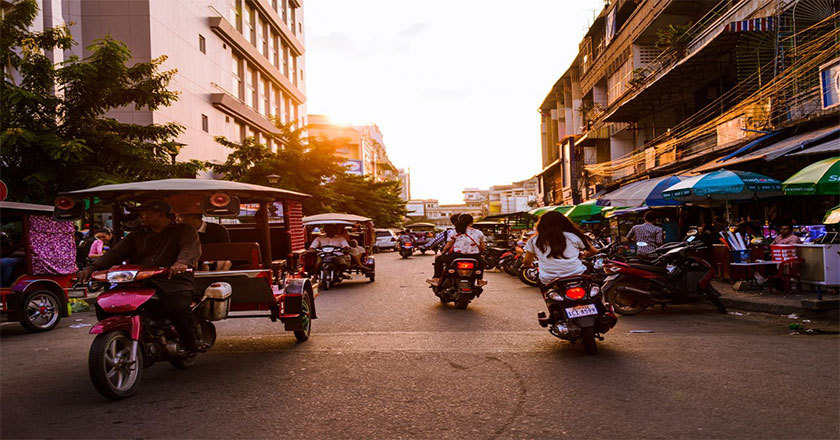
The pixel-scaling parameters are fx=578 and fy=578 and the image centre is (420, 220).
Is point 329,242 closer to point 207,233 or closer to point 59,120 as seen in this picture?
point 59,120

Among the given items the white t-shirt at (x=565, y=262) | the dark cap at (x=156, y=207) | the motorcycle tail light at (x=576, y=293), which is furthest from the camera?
the white t-shirt at (x=565, y=262)

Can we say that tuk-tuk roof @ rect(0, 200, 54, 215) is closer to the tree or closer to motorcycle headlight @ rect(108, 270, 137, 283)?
the tree

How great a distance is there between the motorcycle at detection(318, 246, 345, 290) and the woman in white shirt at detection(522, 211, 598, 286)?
28.4ft

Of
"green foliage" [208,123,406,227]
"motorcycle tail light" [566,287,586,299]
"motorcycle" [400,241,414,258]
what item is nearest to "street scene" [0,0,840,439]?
"motorcycle tail light" [566,287,586,299]

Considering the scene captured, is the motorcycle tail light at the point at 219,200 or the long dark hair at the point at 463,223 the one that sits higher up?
the motorcycle tail light at the point at 219,200

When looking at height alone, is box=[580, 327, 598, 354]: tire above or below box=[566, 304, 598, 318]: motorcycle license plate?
below

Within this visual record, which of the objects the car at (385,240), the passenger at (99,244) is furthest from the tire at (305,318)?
the car at (385,240)

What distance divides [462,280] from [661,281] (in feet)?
10.6

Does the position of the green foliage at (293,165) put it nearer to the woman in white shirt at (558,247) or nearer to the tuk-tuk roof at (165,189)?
the tuk-tuk roof at (165,189)

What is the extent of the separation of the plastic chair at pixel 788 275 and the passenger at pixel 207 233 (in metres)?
9.07

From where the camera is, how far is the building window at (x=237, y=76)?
3200cm

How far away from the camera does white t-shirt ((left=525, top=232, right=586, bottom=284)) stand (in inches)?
250

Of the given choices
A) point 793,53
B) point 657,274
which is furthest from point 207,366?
point 793,53

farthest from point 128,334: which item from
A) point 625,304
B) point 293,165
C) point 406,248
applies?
point 406,248
